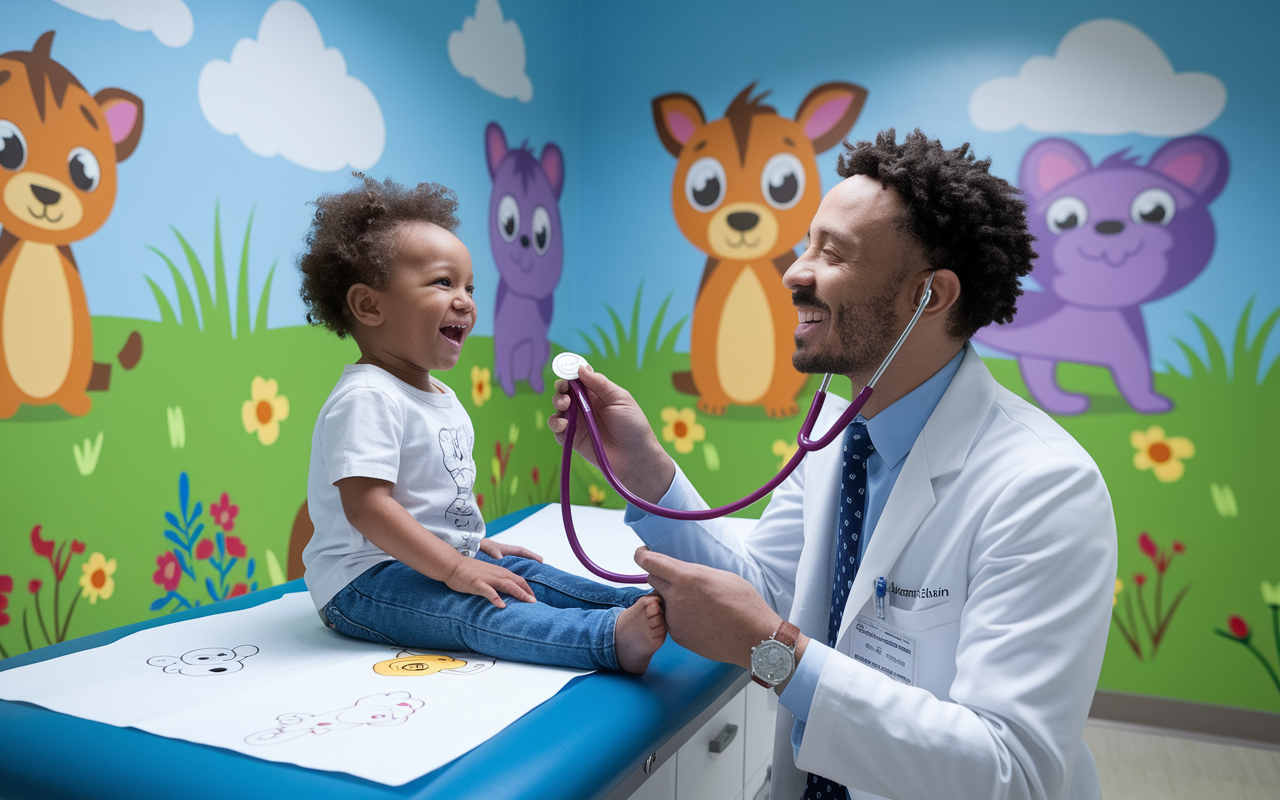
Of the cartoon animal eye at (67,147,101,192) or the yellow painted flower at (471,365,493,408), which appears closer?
the cartoon animal eye at (67,147,101,192)

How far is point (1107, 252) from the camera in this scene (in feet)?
8.58

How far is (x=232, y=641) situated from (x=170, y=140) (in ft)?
3.45

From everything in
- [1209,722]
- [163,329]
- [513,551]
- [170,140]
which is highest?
[170,140]

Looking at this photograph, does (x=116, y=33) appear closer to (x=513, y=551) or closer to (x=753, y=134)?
(x=513, y=551)

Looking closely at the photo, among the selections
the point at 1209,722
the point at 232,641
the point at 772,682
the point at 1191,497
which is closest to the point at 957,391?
the point at 772,682

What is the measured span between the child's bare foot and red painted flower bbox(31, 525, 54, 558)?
112 cm

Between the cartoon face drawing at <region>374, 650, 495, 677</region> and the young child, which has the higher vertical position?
the young child

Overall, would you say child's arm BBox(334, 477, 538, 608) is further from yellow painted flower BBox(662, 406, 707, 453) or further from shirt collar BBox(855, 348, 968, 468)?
yellow painted flower BBox(662, 406, 707, 453)

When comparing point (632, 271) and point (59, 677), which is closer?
point (59, 677)

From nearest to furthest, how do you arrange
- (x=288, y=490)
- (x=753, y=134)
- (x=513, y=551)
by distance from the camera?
(x=513, y=551)
(x=288, y=490)
(x=753, y=134)

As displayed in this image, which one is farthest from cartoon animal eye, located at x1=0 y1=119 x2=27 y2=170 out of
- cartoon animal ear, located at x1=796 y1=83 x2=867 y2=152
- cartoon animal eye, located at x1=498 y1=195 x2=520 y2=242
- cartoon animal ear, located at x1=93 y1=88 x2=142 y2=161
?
cartoon animal ear, located at x1=796 y1=83 x2=867 y2=152

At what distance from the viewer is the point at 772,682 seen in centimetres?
99

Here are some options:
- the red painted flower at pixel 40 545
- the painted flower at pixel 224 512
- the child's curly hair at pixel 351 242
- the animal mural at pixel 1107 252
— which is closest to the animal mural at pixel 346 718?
the child's curly hair at pixel 351 242

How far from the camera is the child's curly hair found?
4.71 feet
